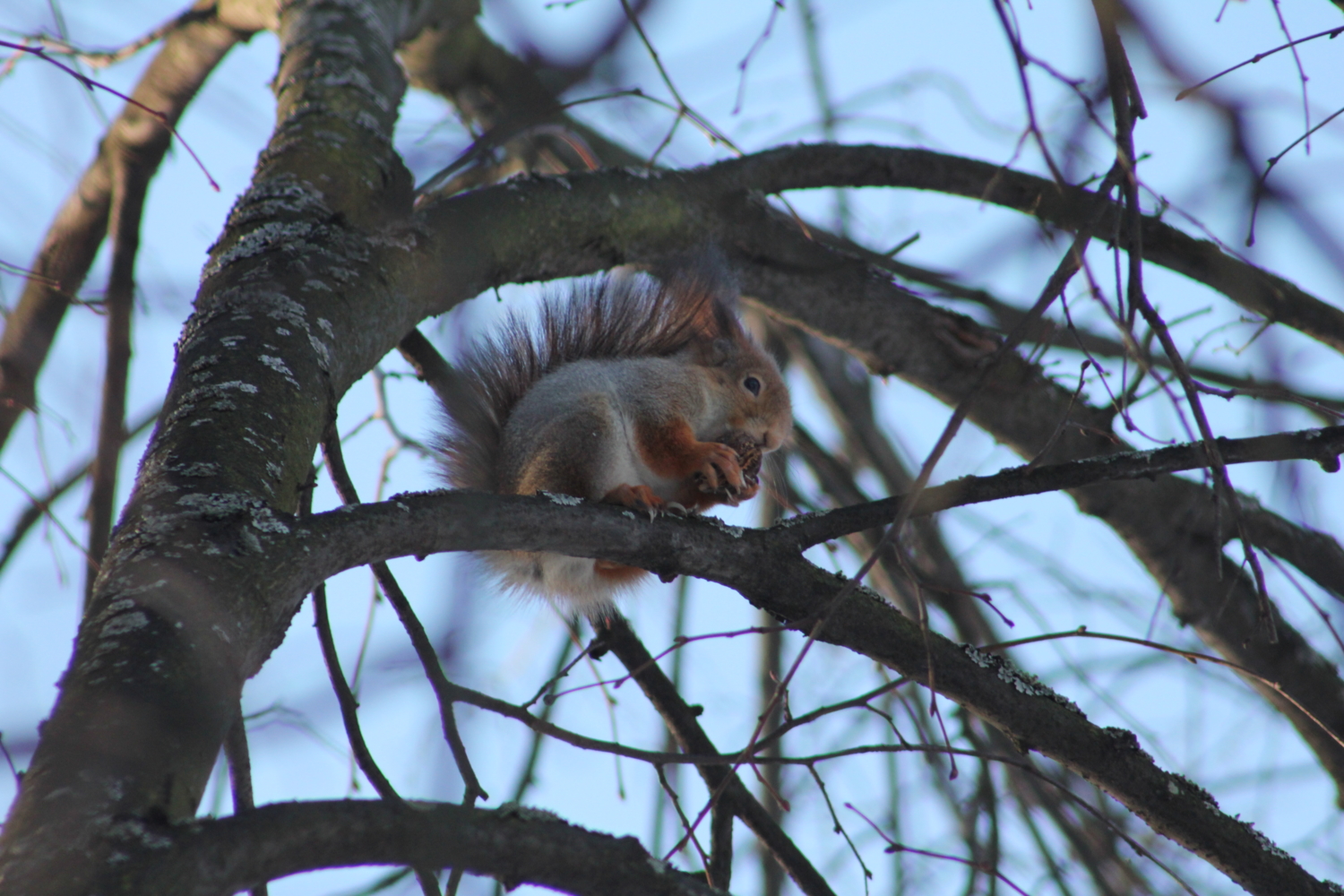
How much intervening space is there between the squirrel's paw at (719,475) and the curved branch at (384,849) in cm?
117

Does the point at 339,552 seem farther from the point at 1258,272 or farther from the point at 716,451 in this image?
the point at 1258,272

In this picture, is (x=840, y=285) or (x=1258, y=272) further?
(x=840, y=285)

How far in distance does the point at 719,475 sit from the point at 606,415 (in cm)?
26

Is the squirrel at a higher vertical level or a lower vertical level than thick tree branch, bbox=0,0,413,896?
higher

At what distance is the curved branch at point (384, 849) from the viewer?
0.87 m

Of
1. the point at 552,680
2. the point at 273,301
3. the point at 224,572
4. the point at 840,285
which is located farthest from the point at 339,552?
the point at 840,285

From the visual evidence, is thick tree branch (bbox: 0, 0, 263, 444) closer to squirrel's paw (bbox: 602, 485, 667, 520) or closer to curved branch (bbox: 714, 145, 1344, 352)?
squirrel's paw (bbox: 602, 485, 667, 520)

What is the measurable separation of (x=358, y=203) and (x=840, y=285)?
42.8 inches

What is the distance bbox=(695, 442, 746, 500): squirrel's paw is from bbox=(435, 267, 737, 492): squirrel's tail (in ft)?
1.35

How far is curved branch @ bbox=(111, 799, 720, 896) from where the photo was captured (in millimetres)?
865

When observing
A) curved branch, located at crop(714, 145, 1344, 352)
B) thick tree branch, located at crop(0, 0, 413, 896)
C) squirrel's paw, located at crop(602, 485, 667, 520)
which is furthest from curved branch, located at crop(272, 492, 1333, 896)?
curved branch, located at crop(714, 145, 1344, 352)

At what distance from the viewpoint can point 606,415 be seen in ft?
7.14

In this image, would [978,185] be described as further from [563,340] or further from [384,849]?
[384,849]

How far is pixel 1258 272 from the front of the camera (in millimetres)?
2277
